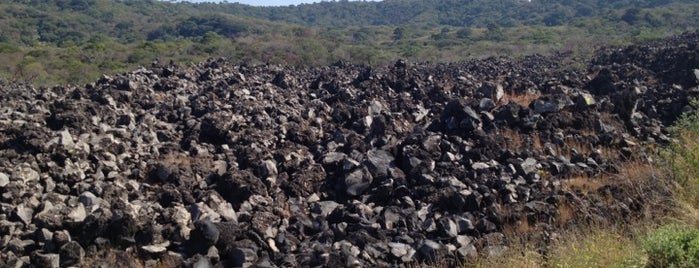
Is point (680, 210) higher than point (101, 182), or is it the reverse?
point (680, 210)

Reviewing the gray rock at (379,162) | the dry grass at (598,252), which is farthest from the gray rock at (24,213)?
the dry grass at (598,252)

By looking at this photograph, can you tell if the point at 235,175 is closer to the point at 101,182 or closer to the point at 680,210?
the point at 101,182

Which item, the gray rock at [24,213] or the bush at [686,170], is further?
the gray rock at [24,213]

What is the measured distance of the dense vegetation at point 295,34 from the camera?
2553cm

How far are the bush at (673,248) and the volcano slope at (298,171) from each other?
67.8 inches

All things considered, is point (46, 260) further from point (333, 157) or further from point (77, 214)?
point (333, 157)

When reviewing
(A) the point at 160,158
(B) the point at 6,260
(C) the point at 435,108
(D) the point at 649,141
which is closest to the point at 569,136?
(D) the point at 649,141

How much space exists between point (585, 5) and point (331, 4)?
5020cm

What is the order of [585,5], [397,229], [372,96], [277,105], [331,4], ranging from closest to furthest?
[397,229] < [277,105] < [372,96] < [585,5] < [331,4]

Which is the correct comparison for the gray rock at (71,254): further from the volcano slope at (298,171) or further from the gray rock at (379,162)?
the gray rock at (379,162)

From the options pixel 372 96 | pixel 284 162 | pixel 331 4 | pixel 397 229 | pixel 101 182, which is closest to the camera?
pixel 397 229

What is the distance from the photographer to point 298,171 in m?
8.32

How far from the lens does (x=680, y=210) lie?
5395 mm

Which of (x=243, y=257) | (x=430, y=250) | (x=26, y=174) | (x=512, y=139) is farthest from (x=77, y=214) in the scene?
(x=512, y=139)
